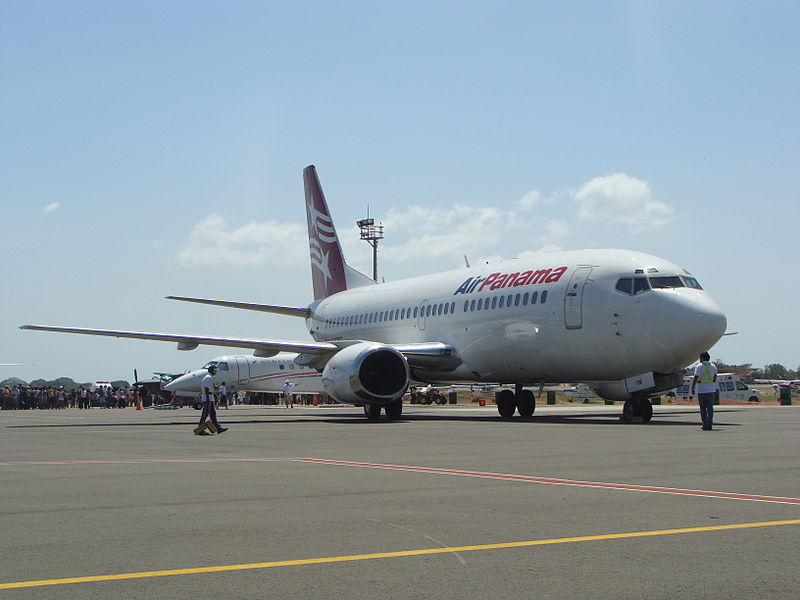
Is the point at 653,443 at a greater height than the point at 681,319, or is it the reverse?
the point at 681,319

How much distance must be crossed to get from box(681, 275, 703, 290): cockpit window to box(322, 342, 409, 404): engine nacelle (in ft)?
26.4

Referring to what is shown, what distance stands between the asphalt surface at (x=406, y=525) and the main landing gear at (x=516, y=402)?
16.0m

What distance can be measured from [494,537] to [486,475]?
4093mm

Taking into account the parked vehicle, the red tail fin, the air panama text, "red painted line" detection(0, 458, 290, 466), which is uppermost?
the red tail fin

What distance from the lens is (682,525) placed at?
7.12 meters

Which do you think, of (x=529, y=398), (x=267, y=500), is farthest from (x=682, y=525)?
(x=529, y=398)

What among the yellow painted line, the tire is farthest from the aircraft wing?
the yellow painted line

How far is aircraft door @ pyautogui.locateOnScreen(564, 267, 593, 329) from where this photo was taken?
78.4 feet

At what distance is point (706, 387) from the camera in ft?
65.5

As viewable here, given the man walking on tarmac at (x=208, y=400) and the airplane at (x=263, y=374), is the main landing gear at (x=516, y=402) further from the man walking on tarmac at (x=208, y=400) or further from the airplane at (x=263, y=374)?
the airplane at (x=263, y=374)

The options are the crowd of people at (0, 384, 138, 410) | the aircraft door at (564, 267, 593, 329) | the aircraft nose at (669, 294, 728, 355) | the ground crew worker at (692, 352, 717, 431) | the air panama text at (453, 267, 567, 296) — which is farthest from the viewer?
the crowd of people at (0, 384, 138, 410)

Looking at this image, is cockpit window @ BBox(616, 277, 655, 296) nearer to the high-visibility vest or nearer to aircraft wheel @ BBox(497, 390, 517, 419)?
the high-visibility vest

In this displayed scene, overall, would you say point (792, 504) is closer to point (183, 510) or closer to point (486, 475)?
point (486, 475)

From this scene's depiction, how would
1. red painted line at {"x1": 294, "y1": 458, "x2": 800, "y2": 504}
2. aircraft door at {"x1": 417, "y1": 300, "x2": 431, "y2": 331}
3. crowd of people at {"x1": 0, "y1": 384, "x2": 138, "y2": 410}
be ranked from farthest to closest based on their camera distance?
1. crowd of people at {"x1": 0, "y1": 384, "x2": 138, "y2": 410}
2. aircraft door at {"x1": 417, "y1": 300, "x2": 431, "y2": 331}
3. red painted line at {"x1": 294, "y1": 458, "x2": 800, "y2": 504}
